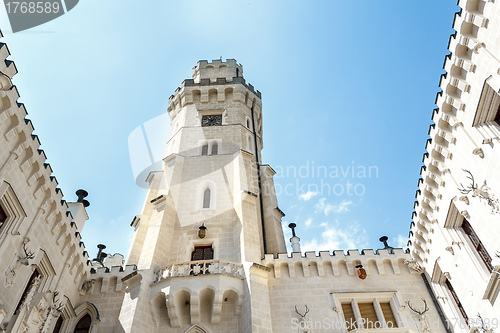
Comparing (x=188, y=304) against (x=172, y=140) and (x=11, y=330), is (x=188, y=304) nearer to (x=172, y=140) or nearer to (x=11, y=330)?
(x=11, y=330)

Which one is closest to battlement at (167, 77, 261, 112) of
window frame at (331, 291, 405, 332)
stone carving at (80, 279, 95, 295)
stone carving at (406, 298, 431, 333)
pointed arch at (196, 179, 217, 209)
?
pointed arch at (196, 179, 217, 209)

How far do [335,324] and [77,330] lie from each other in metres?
10.5

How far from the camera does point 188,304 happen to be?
1542cm

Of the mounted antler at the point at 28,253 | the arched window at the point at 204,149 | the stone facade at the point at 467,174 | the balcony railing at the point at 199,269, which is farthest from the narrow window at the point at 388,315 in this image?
the arched window at the point at 204,149

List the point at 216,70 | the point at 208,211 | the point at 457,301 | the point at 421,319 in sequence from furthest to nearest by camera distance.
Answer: the point at 216,70 → the point at 208,211 → the point at 421,319 → the point at 457,301

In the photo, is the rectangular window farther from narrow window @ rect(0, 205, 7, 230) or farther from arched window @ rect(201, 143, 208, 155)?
narrow window @ rect(0, 205, 7, 230)

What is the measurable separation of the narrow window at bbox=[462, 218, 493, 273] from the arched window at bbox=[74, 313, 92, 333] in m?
15.0

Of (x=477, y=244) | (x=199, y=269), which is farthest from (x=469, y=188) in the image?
(x=199, y=269)

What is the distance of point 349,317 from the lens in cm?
1557

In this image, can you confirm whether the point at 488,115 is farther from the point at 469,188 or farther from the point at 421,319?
the point at 421,319

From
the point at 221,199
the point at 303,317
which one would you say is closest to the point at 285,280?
the point at 303,317

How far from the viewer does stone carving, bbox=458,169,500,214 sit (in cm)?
1138

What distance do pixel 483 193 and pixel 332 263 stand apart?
733cm

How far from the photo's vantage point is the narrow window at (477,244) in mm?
12516
